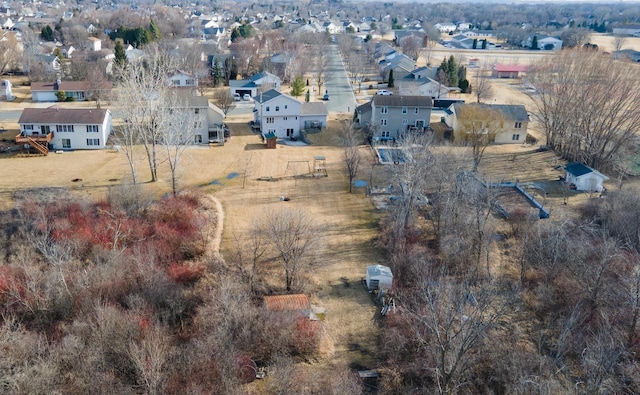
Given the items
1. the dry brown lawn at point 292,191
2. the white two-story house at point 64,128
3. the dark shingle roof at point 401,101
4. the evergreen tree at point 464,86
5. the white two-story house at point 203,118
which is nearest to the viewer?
the dry brown lawn at point 292,191

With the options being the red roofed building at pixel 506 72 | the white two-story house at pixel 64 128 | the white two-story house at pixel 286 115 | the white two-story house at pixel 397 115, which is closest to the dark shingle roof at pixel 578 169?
the white two-story house at pixel 397 115

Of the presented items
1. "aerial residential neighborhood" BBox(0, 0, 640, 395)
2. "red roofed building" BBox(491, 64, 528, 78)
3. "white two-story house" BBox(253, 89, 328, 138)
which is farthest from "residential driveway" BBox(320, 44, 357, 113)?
"red roofed building" BBox(491, 64, 528, 78)

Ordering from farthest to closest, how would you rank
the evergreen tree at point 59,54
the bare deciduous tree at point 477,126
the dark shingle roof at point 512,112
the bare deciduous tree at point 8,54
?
the evergreen tree at point 59,54
the bare deciduous tree at point 8,54
the dark shingle roof at point 512,112
the bare deciduous tree at point 477,126

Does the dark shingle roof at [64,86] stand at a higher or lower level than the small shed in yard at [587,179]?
higher

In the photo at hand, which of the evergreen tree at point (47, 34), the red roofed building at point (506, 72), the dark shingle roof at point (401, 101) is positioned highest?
the evergreen tree at point (47, 34)

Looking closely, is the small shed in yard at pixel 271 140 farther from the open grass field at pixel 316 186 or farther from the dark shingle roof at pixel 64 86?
the dark shingle roof at pixel 64 86
